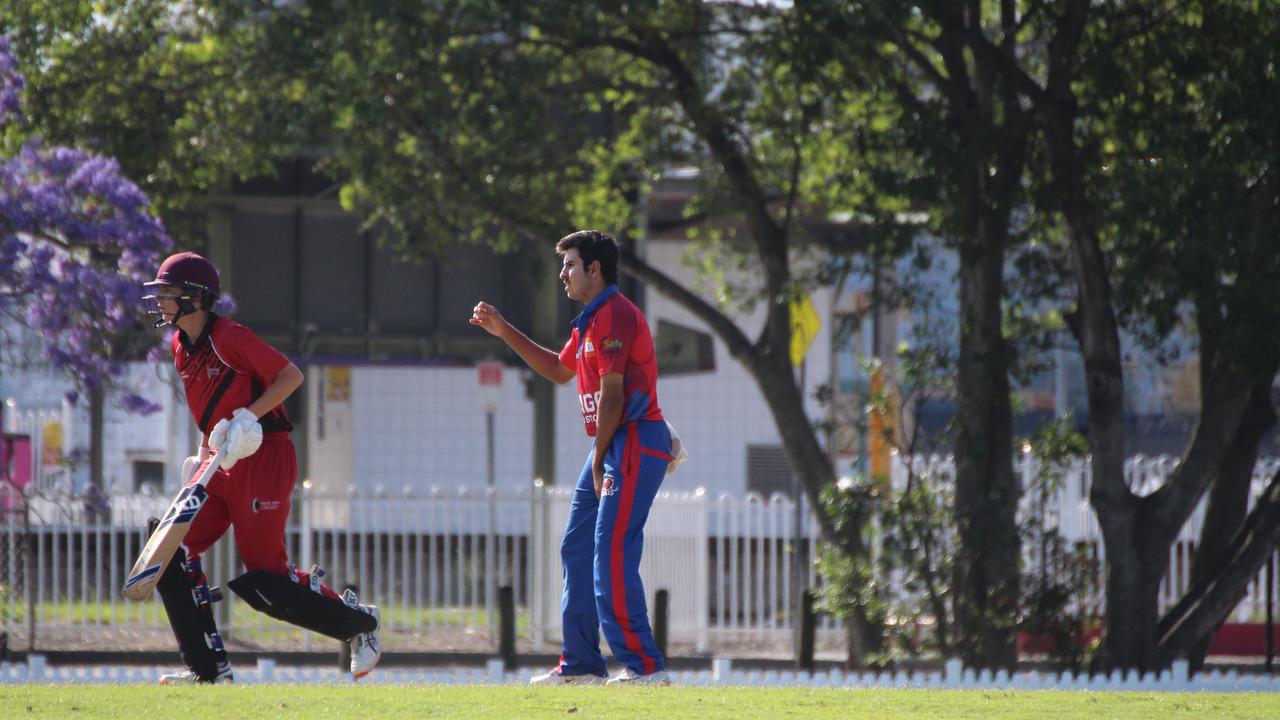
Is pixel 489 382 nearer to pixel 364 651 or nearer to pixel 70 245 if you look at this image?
pixel 70 245

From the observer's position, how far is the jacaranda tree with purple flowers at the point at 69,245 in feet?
40.1

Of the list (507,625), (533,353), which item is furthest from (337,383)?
(533,353)

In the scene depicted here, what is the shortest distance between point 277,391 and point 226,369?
0.93ft

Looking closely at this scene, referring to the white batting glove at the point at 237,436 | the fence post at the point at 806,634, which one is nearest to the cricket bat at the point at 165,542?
the white batting glove at the point at 237,436

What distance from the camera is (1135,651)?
12844 mm

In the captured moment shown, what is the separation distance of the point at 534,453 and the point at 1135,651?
42.0 ft

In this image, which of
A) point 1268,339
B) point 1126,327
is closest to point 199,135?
point 1126,327

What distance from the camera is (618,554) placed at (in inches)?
282

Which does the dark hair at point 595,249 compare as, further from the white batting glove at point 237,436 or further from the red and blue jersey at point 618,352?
the white batting glove at point 237,436

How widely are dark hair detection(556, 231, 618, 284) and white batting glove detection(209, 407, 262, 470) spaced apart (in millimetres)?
1382

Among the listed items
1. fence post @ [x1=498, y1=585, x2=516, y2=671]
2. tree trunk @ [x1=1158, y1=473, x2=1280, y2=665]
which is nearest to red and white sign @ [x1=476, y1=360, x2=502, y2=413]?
fence post @ [x1=498, y1=585, x2=516, y2=671]

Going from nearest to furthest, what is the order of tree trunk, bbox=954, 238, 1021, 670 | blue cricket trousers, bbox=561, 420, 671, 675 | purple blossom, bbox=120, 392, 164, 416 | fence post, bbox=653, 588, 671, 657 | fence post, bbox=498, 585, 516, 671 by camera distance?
blue cricket trousers, bbox=561, 420, 671, 675
tree trunk, bbox=954, 238, 1021, 670
purple blossom, bbox=120, 392, 164, 416
fence post, bbox=653, 588, 671, 657
fence post, bbox=498, 585, 516, 671

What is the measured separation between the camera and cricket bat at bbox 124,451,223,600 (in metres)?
6.96

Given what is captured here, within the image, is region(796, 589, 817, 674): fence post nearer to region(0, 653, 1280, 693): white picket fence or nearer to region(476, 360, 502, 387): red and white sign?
region(0, 653, 1280, 693): white picket fence
